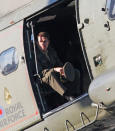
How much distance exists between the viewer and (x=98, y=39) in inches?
294

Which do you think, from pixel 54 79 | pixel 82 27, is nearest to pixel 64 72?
pixel 54 79

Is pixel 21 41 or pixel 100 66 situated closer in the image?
pixel 100 66

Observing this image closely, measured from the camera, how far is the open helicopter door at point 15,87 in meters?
8.00

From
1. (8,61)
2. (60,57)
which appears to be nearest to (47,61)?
(8,61)

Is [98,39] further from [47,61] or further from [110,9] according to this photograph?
[47,61]

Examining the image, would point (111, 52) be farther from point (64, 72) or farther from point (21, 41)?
point (21, 41)

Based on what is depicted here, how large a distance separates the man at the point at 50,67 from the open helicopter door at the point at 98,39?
2.01 feet

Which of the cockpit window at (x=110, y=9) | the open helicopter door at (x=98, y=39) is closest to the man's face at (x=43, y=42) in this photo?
the open helicopter door at (x=98, y=39)

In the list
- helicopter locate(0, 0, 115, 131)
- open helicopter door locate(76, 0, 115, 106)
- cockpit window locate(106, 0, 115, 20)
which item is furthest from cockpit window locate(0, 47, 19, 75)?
cockpit window locate(106, 0, 115, 20)

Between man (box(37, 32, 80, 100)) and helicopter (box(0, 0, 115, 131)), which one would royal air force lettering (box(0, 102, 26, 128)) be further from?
man (box(37, 32, 80, 100))

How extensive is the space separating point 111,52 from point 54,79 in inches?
39.6

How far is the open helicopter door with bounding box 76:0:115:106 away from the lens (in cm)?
714

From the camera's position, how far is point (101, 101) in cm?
714

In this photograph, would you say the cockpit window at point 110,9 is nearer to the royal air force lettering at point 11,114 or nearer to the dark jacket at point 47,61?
the dark jacket at point 47,61
